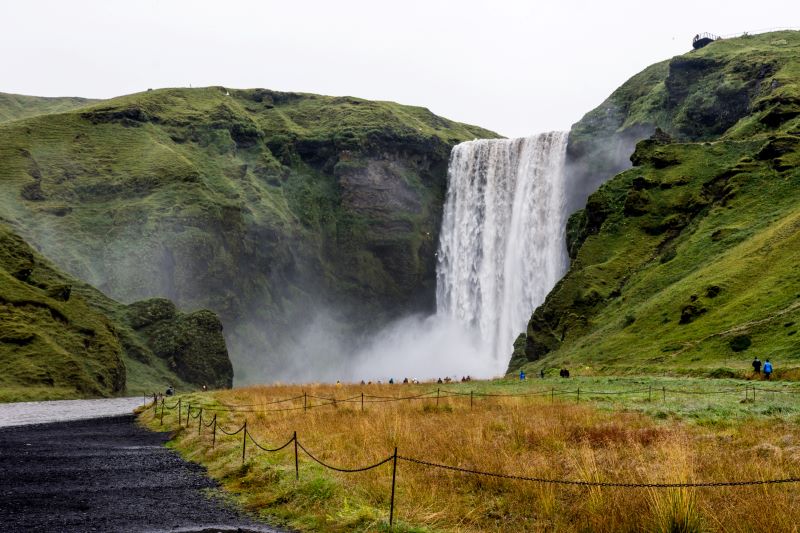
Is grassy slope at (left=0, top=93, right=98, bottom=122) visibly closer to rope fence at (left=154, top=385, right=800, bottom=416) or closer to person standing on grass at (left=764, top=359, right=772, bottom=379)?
rope fence at (left=154, top=385, right=800, bottom=416)

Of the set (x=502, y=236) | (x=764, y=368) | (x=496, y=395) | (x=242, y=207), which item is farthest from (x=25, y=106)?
(x=764, y=368)

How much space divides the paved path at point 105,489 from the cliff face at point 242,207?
77645 mm

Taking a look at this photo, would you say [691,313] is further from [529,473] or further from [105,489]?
[105,489]

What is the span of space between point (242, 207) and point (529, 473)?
106549mm

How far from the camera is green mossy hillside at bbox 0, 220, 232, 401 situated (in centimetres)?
6156

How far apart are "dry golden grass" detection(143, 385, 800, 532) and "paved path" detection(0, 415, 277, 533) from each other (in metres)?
1.04

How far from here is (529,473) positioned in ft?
44.6

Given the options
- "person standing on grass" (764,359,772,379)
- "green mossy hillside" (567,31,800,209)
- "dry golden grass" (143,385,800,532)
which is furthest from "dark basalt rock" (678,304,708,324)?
"green mossy hillside" (567,31,800,209)

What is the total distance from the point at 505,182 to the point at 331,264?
38.1 m

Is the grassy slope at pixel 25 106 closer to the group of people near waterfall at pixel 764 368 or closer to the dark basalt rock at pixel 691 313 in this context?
the dark basalt rock at pixel 691 313

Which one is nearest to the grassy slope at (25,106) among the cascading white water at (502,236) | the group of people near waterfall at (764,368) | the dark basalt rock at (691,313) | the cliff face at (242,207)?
the cliff face at (242,207)

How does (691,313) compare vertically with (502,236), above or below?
below

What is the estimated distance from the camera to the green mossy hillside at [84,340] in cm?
6156

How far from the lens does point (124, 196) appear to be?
109 meters
